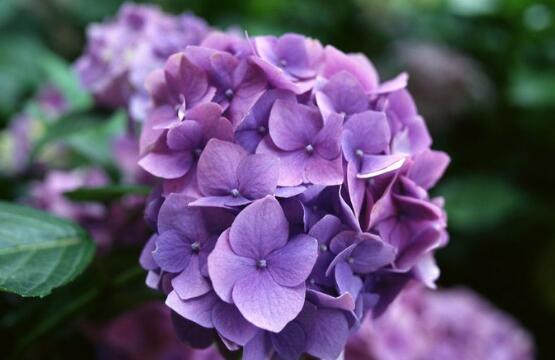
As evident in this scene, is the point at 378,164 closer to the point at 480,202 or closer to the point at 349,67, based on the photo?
the point at 349,67

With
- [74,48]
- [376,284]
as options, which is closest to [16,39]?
[74,48]

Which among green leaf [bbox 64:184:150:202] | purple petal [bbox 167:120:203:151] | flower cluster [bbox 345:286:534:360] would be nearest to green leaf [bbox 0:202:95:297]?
green leaf [bbox 64:184:150:202]

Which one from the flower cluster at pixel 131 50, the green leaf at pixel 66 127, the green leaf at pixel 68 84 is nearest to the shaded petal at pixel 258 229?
the flower cluster at pixel 131 50

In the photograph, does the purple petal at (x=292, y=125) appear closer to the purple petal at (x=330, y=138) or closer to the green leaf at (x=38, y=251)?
the purple petal at (x=330, y=138)

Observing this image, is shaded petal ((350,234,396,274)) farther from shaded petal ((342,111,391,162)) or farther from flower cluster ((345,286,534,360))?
flower cluster ((345,286,534,360))

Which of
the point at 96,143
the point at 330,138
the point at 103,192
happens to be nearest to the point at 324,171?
the point at 330,138

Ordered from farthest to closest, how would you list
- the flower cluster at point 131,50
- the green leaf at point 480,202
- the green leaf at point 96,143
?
1. the green leaf at point 480,202
2. the green leaf at point 96,143
3. the flower cluster at point 131,50
